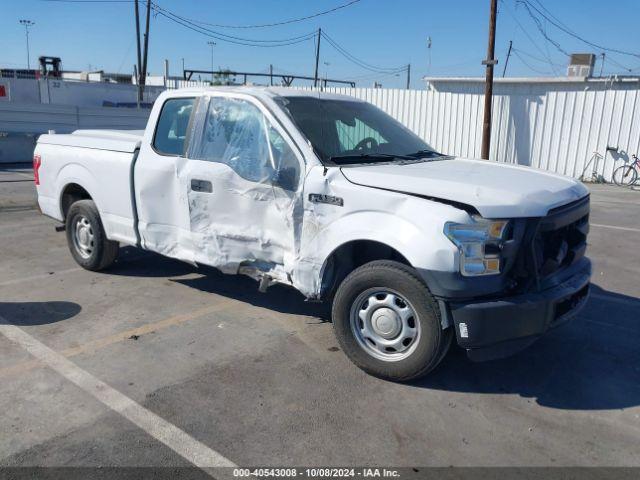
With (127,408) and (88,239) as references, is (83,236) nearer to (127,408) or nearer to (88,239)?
(88,239)

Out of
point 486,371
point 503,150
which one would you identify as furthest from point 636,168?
point 486,371

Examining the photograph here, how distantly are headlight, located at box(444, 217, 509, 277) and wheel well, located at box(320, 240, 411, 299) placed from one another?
2.25 feet

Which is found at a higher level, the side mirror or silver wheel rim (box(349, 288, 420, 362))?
the side mirror

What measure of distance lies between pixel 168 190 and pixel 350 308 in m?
2.17

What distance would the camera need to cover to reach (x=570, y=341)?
15.5 ft

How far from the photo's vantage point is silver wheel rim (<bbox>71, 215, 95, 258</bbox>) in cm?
623

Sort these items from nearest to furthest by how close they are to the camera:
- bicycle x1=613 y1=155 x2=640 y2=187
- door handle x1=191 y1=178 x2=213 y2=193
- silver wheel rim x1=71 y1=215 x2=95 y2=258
Answer: door handle x1=191 y1=178 x2=213 y2=193
silver wheel rim x1=71 y1=215 x2=95 y2=258
bicycle x1=613 y1=155 x2=640 y2=187

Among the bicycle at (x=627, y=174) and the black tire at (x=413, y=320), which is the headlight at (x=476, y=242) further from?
the bicycle at (x=627, y=174)

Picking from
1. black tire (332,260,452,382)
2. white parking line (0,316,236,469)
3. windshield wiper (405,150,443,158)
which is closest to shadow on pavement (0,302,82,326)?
white parking line (0,316,236,469)

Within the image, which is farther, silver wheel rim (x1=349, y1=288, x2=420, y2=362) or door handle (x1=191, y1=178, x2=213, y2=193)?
door handle (x1=191, y1=178, x2=213, y2=193)

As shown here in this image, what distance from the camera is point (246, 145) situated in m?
4.66

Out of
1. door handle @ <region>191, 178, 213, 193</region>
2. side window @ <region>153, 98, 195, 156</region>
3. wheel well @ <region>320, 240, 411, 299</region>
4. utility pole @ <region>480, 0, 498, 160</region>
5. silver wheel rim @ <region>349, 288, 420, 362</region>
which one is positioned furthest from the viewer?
utility pole @ <region>480, 0, 498, 160</region>

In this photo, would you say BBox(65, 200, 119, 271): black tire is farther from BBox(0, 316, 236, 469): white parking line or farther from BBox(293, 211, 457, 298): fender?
BBox(293, 211, 457, 298): fender

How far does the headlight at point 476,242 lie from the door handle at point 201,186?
217 centimetres
